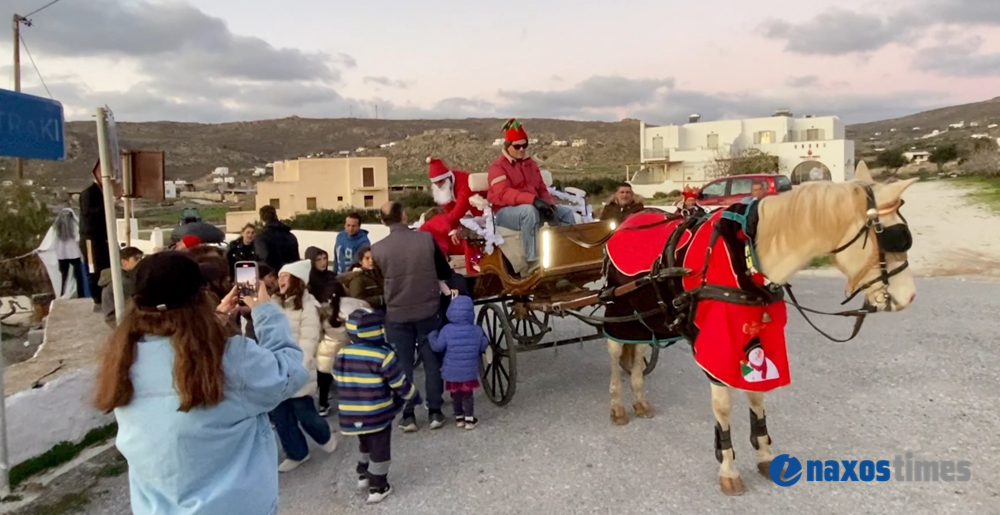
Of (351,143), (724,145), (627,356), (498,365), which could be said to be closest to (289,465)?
(498,365)

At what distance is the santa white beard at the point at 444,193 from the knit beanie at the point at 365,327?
2366mm

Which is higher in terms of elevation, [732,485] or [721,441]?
[721,441]

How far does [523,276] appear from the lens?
237 inches

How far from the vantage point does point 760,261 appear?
12.8ft

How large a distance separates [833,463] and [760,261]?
1616mm

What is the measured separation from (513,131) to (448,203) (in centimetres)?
98

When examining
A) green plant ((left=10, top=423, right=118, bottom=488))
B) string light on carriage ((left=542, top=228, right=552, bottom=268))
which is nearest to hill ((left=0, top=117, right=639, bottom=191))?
string light on carriage ((left=542, top=228, right=552, bottom=268))

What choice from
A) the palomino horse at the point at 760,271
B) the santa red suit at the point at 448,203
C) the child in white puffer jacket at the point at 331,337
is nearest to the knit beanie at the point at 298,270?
the child in white puffer jacket at the point at 331,337

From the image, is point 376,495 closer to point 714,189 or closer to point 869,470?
point 869,470

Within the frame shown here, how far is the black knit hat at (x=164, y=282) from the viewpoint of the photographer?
2117mm

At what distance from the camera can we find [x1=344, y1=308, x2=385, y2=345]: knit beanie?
4230mm

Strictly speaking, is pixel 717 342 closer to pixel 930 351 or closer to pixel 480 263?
pixel 480 263

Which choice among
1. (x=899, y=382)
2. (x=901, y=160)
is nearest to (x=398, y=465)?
(x=899, y=382)

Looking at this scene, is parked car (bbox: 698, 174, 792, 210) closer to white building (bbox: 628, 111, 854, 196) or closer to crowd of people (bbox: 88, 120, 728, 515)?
crowd of people (bbox: 88, 120, 728, 515)
